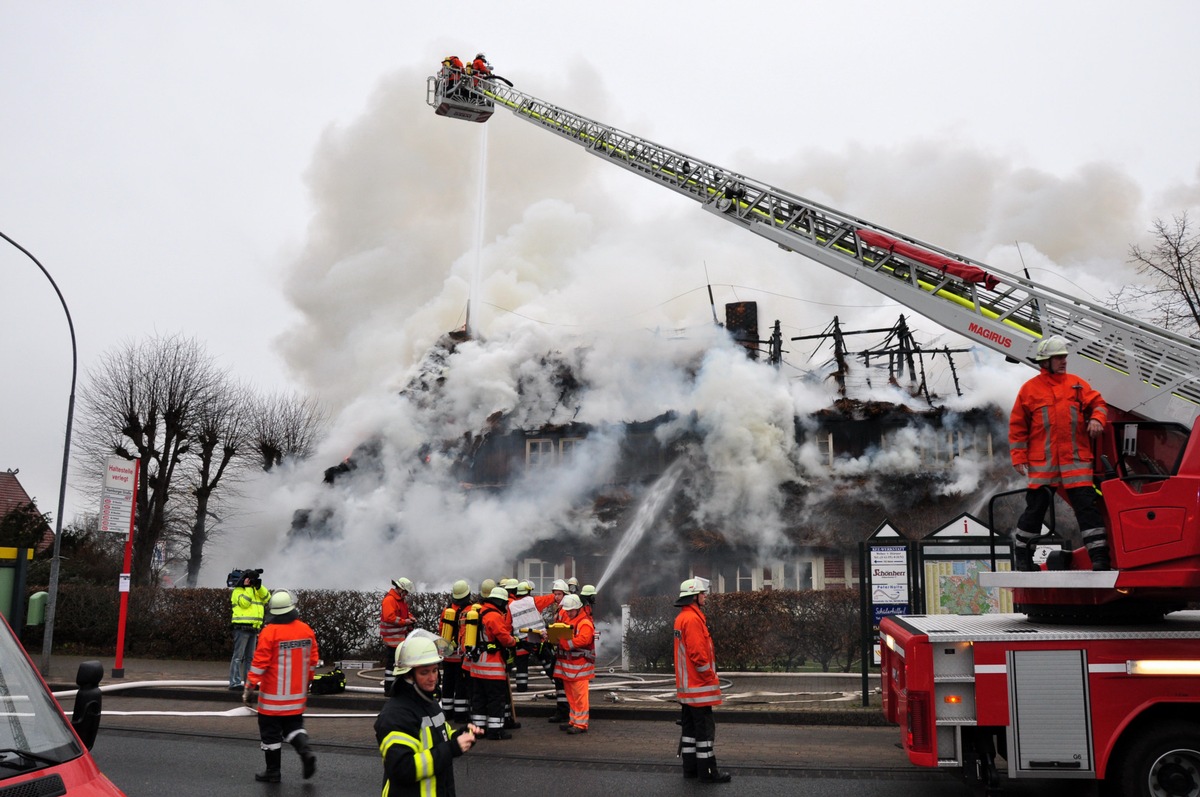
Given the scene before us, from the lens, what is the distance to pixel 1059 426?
6.21 meters

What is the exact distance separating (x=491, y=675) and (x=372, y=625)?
7037 millimetres

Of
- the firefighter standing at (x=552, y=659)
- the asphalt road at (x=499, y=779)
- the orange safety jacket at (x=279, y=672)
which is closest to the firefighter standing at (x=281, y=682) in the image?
the orange safety jacket at (x=279, y=672)

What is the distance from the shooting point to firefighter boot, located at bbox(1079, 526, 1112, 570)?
602cm

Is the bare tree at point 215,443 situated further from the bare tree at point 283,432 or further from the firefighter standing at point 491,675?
the firefighter standing at point 491,675

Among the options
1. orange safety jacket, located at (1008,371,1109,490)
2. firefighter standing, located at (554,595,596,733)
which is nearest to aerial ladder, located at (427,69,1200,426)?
orange safety jacket, located at (1008,371,1109,490)

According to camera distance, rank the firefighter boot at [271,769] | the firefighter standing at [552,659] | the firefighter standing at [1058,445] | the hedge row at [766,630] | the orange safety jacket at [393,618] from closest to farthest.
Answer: the firefighter standing at [1058,445] < the firefighter boot at [271,769] < the firefighter standing at [552,659] < the orange safety jacket at [393,618] < the hedge row at [766,630]

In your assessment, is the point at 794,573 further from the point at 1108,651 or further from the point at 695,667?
the point at 1108,651

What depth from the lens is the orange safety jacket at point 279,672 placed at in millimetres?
7492

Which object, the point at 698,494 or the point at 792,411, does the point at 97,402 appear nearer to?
the point at 698,494

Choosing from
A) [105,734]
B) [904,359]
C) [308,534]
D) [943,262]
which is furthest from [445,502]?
[943,262]

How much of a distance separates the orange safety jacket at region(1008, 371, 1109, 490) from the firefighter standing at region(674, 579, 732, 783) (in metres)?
2.84

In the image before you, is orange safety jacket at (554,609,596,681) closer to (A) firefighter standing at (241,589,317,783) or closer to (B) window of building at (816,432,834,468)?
(A) firefighter standing at (241,589,317,783)

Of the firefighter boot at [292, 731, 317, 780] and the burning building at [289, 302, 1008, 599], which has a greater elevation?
the burning building at [289, 302, 1008, 599]

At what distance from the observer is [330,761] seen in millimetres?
8688
